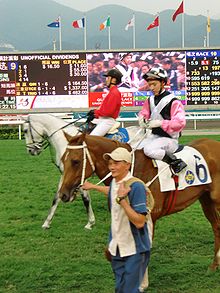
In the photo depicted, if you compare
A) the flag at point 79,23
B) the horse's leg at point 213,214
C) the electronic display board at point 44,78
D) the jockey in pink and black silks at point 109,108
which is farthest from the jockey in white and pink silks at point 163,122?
the flag at point 79,23

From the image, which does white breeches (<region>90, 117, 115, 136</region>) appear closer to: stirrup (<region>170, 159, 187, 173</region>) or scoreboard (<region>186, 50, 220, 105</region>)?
stirrup (<region>170, 159, 187, 173</region>)

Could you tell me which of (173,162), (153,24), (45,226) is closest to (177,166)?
(173,162)

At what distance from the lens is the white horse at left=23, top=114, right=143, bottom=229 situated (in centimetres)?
711

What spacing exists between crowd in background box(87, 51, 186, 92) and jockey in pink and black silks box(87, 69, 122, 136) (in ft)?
49.5

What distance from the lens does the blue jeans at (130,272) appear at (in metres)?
3.23

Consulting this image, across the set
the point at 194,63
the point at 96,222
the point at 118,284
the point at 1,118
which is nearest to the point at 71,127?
the point at 96,222

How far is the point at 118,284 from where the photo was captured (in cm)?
330

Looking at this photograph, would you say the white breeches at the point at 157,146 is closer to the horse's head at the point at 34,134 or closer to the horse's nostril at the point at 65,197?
the horse's nostril at the point at 65,197

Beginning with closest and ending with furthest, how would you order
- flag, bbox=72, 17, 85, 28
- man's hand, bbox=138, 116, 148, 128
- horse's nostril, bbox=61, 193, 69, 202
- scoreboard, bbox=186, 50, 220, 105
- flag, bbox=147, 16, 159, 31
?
horse's nostril, bbox=61, 193, 69, 202, man's hand, bbox=138, 116, 148, 128, scoreboard, bbox=186, 50, 220, 105, flag, bbox=147, 16, 159, 31, flag, bbox=72, 17, 85, 28

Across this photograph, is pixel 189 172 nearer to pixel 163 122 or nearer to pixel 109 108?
pixel 163 122

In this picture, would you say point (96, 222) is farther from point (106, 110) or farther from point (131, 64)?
point (131, 64)

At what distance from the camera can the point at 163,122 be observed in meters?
4.78

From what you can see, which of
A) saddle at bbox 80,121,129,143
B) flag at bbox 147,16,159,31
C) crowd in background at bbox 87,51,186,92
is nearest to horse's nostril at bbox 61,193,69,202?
saddle at bbox 80,121,129,143

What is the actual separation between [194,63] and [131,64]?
2.68 m
